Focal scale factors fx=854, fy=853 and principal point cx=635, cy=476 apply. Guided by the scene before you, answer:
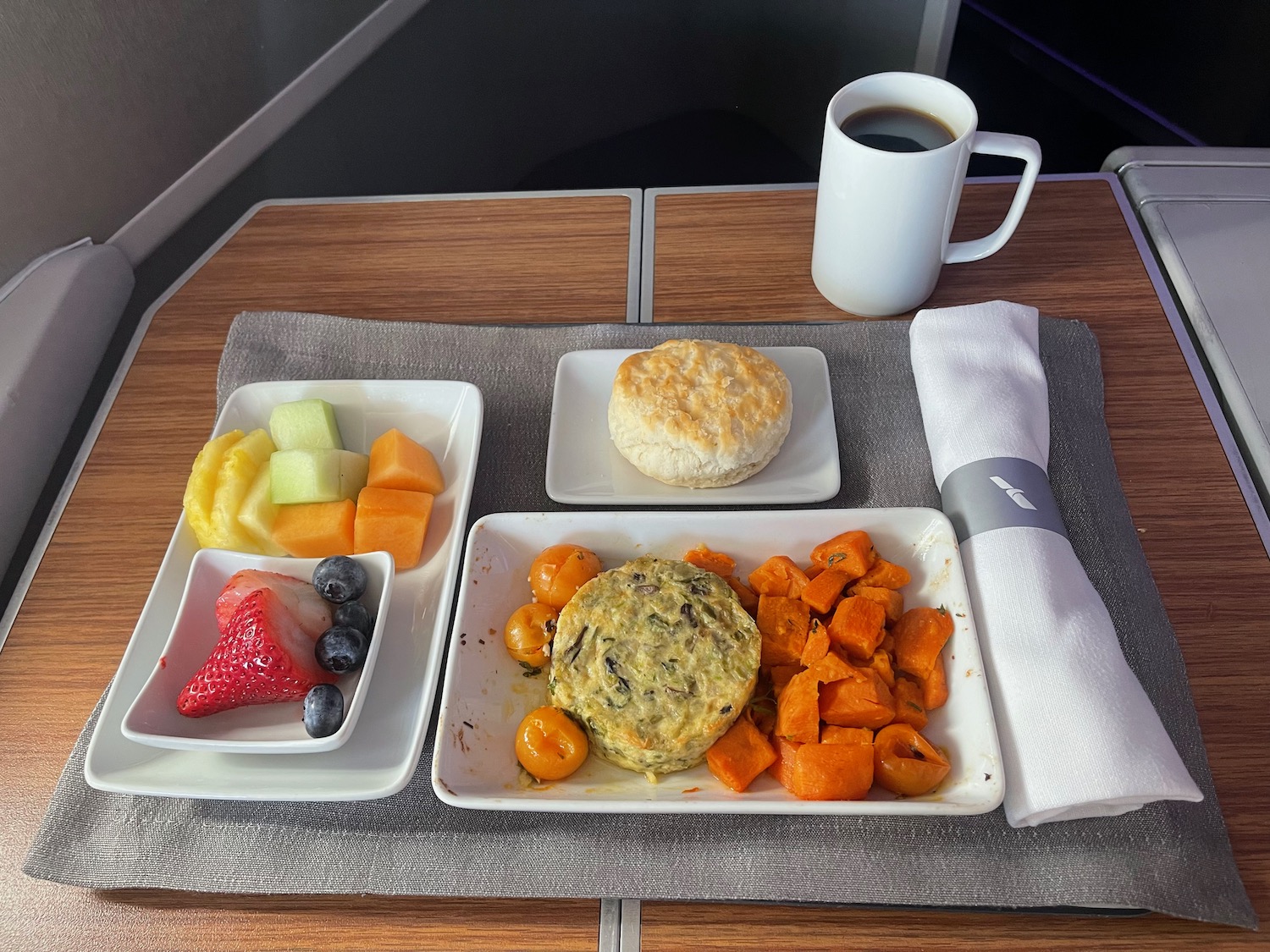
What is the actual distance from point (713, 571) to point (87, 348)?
1500 millimetres

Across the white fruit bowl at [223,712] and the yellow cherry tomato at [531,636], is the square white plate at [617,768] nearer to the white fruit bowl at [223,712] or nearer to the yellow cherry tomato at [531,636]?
the yellow cherry tomato at [531,636]

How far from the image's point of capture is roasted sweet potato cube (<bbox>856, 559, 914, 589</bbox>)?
120cm

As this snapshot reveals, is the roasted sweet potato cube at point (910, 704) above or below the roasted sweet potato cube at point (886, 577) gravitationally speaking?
A: below

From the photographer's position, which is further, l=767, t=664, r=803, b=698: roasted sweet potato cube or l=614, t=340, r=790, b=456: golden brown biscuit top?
l=614, t=340, r=790, b=456: golden brown biscuit top

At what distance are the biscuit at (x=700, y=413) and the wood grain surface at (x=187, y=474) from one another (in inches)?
14.8

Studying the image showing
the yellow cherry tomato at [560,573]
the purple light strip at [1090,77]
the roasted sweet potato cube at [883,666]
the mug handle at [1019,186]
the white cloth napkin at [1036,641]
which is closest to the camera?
the white cloth napkin at [1036,641]

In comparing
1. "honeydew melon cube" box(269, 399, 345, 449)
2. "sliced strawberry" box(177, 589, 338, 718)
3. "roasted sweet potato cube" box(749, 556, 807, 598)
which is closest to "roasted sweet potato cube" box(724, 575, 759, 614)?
"roasted sweet potato cube" box(749, 556, 807, 598)

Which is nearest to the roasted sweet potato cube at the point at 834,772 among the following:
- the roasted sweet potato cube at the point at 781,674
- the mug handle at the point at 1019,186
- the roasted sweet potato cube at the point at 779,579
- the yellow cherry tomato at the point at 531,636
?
the roasted sweet potato cube at the point at 781,674

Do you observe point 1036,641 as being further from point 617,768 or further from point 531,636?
point 531,636

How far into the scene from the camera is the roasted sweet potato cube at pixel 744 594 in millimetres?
1224

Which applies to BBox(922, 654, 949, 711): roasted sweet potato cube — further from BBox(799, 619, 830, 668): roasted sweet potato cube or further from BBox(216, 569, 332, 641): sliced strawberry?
BBox(216, 569, 332, 641): sliced strawberry

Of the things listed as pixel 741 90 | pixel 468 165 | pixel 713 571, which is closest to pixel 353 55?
pixel 468 165

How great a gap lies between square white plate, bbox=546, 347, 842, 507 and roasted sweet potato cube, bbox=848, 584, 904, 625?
0.20m

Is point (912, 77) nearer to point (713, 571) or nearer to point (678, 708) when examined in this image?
point (713, 571)
